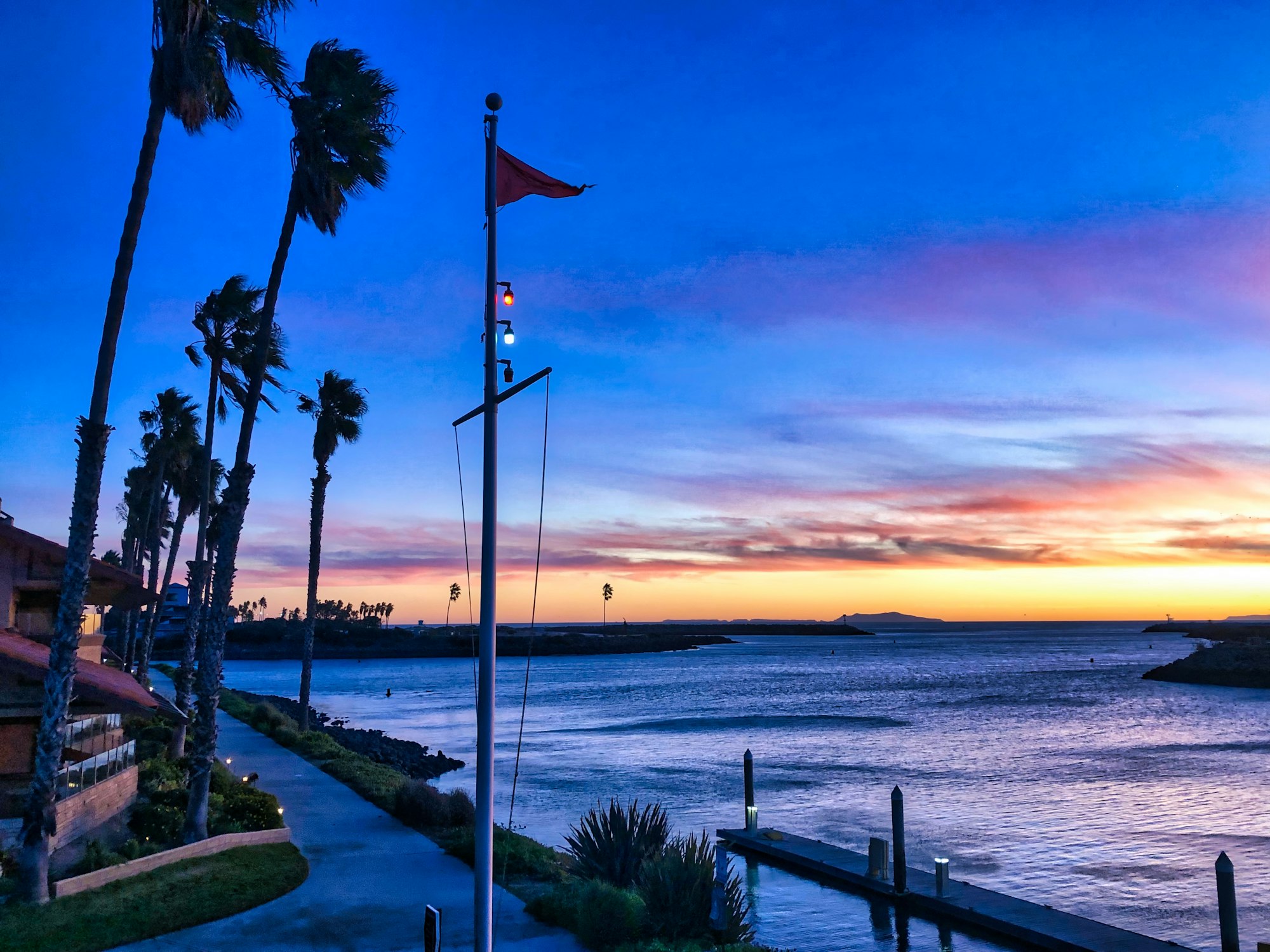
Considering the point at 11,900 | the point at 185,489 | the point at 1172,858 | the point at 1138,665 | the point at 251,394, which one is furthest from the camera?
the point at 1138,665

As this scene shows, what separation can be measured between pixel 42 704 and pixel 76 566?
6.28m

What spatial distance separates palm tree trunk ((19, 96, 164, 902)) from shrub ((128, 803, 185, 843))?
14.2 ft

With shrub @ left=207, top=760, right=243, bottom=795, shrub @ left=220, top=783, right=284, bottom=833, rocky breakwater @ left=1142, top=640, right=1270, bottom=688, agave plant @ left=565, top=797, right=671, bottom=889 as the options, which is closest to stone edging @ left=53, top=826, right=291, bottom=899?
shrub @ left=220, top=783, right=284, bottom=833

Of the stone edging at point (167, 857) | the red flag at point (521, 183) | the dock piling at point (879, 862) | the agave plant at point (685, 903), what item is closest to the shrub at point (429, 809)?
the stone edging at point (167, 857)

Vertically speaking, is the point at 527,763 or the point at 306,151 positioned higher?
the point at 306,151

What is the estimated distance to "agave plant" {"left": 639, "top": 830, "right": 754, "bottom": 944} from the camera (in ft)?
44.9

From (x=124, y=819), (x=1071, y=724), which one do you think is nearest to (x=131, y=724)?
(x=124, y=819)

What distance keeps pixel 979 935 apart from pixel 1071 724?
50006 mm

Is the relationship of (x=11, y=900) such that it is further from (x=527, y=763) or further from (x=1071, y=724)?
(x=1071, y=724)

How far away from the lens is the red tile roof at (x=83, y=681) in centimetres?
1648

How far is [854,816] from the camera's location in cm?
3103

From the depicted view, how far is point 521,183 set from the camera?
10.3 m

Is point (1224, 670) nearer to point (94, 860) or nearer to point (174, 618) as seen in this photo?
point (94, 860)

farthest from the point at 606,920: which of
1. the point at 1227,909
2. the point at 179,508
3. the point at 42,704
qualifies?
the point at 179,508
